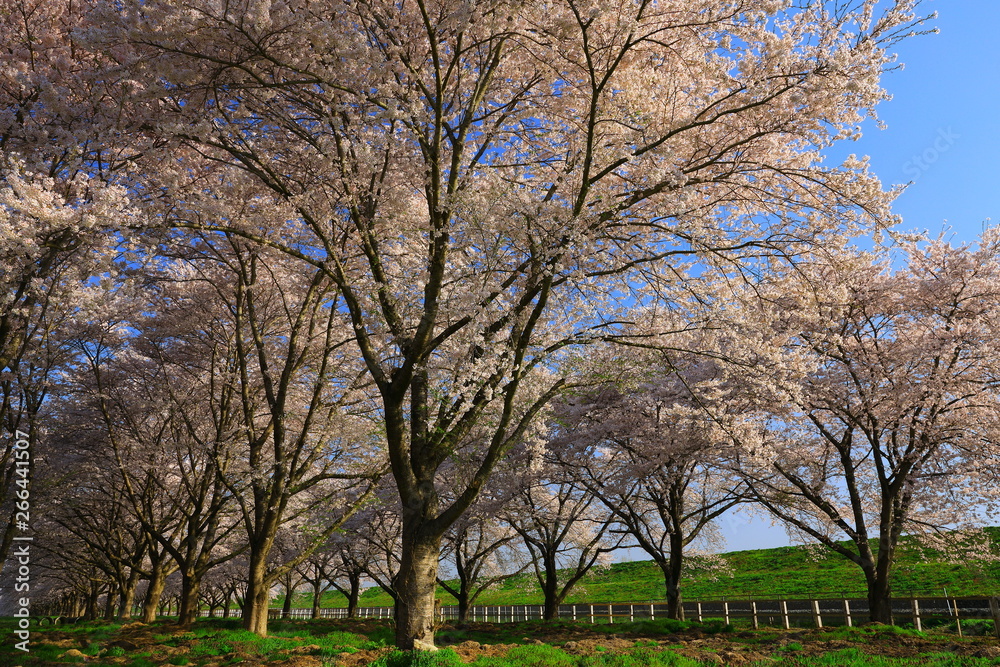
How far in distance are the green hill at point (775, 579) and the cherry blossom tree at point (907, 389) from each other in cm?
162

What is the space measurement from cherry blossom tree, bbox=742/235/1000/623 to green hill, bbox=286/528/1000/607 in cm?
162

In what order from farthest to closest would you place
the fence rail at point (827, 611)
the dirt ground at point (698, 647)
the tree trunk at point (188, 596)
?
the fence rail at point (827, 611), the tree trunk at point (188, 596), the dirt ground at point (698, 647)

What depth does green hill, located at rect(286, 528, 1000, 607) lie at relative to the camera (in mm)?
26352

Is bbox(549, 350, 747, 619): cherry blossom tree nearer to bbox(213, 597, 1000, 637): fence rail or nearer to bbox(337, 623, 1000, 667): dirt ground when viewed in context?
bbox(213, 597, 1000, 637): fence rail

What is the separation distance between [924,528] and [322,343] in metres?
15.0

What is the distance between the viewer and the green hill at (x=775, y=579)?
86.5 ft

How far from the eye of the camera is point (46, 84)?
26.9 feet

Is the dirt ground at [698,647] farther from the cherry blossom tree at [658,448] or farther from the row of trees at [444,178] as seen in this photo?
the cherry blossom tree at [658,448]

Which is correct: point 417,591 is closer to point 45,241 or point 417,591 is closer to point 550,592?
point 45,241

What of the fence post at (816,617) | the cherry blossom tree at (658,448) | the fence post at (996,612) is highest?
the cherry blossom tree at (658,448)

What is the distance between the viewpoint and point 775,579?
4138 cm

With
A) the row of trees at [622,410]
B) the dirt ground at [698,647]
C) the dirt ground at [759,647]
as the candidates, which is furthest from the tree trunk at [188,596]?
the dirt ground at [759,647]

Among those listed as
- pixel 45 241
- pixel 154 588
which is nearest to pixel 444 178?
pixel 45 241

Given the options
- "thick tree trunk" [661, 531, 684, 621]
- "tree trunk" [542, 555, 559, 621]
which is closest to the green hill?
"thick tree trunk" [661, 531, 684, 621]
